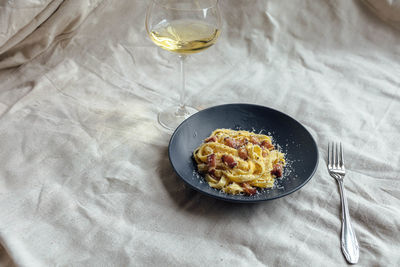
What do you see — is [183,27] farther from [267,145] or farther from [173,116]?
[267,145]

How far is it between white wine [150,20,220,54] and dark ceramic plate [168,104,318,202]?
0.20m

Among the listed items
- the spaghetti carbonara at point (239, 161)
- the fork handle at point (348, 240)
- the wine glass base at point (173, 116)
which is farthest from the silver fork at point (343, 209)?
the wine glass base at point (173, 116)

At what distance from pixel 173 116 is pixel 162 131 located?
0.08m

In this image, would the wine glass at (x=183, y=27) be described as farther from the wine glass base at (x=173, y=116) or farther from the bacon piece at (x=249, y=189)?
the bacon piece at (x=249, y=189)

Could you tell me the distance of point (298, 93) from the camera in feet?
5.07

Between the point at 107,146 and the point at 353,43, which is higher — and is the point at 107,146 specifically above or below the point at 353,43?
above

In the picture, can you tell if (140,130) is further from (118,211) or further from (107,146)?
(118,211)

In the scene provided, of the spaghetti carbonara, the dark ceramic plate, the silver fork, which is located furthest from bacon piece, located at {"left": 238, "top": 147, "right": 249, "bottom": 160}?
the silver fork

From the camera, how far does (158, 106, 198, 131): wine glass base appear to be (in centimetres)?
138

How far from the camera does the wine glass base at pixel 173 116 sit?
138 centimetres

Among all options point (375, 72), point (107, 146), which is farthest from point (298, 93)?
point (107, 146)

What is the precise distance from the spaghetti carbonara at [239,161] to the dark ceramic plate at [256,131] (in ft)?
0.06

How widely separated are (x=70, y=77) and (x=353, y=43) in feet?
3.68

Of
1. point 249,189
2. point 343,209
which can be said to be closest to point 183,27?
point 249,189
